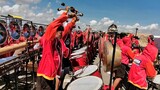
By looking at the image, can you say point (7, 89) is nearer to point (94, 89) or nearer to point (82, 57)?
point (82, 57)

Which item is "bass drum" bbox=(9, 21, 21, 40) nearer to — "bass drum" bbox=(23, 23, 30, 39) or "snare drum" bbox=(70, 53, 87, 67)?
"bass drum" bbox=(23, 23, 30, 39)

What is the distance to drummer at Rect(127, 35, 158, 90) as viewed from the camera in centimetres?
551

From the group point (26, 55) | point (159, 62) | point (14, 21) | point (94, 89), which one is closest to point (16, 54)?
point (26, 55)

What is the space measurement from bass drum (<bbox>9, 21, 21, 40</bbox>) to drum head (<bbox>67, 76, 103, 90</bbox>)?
5234mm

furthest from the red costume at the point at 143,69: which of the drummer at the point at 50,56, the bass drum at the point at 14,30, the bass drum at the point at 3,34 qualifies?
the bass drum at the point at 14,30

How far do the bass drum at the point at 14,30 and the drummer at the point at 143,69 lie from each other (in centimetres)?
493

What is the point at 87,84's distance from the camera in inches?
172

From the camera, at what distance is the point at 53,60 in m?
4.40

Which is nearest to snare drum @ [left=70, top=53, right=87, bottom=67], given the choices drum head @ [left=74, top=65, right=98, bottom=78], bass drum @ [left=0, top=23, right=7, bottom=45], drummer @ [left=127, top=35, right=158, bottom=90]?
bass drum @ [left=0, top=23, right=7, bottom=45]

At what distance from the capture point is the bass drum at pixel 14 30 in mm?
9322

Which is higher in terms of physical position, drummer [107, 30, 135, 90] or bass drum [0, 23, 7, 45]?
bass drum [0, 23, 7, 45]

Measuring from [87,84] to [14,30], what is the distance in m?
5.94

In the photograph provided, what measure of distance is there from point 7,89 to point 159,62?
15.6 ft

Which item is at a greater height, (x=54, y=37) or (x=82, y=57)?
→ (x=54, y=37)
